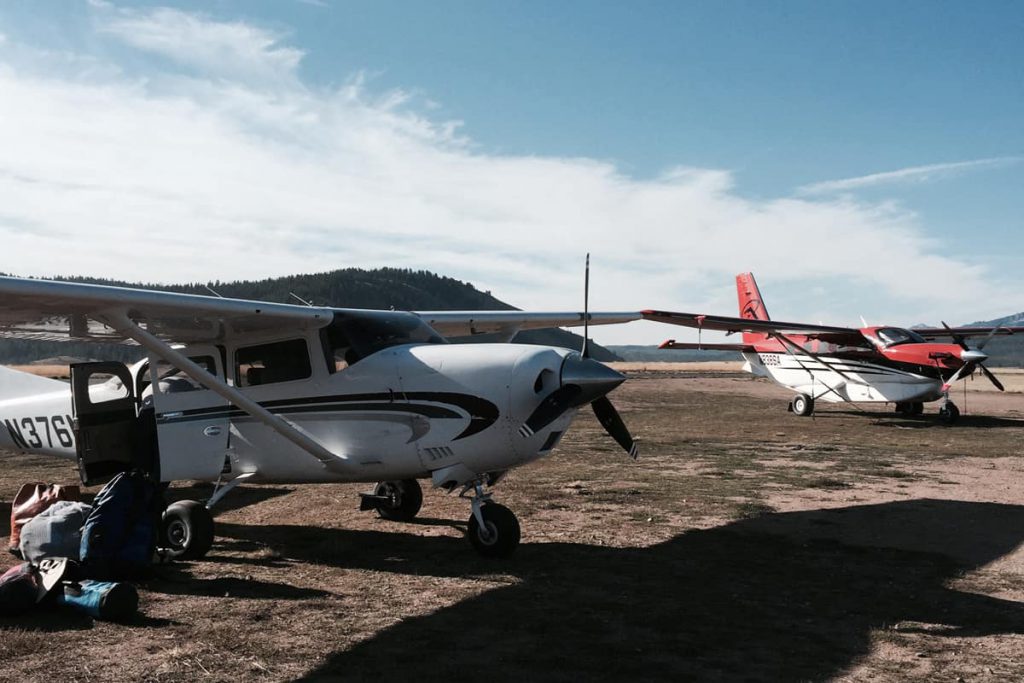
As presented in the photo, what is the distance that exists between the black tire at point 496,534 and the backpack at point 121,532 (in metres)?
2.75

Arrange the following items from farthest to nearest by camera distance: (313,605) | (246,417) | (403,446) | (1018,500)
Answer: (1018,500) < (246,417) < (403,446) < (313,605)

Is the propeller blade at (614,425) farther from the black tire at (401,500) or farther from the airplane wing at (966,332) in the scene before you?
the airplane wing at (966,332)

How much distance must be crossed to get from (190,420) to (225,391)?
1.34 meters

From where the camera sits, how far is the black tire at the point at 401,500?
8938mm

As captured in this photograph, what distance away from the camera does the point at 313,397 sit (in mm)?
7406

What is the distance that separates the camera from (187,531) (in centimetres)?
703

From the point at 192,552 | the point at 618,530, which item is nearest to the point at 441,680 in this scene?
the point at 192,552

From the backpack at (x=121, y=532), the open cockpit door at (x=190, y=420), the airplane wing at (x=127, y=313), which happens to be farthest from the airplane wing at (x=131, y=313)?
the backpack at (x=121, y=532)

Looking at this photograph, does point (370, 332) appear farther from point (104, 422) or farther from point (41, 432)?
point (41, 432)

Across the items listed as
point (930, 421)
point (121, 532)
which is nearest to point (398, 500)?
point (121, 532)

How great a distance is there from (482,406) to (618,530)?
2563 millimetres

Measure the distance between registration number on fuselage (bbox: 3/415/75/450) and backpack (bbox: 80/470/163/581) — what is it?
3200 millimetres

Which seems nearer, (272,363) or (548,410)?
(548,410)

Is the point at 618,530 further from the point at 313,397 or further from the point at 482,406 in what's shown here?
the point at 313,397
